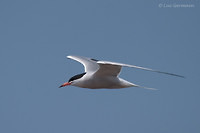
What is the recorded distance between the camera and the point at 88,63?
301 inches

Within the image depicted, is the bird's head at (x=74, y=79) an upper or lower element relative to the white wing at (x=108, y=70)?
lower

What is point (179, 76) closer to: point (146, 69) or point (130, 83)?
point (146, 69)

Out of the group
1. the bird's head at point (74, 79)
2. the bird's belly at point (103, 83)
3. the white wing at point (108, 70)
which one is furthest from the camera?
the bird's head at point (74, 79)

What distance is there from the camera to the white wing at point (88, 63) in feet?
24.1

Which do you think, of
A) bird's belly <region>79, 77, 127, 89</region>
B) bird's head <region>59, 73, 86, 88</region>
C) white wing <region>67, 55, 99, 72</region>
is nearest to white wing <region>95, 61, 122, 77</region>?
bird's belly <region>79, 77, 127, 89</region>

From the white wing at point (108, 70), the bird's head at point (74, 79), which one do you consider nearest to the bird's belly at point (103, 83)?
the white wing at point (108, 70)

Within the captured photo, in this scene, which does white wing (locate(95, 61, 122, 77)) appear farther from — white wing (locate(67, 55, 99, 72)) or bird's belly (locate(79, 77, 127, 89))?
white wing (locate(67, 55, 99, 72))

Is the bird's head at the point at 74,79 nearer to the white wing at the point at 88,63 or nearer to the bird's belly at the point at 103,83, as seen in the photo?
the bird's belly at the point at 103,83

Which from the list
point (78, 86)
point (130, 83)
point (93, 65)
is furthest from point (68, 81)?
point (130, 83)

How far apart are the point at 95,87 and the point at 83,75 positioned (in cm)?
42

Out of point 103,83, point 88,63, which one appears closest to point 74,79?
point 103,83

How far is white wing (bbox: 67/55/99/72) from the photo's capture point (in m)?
7.34

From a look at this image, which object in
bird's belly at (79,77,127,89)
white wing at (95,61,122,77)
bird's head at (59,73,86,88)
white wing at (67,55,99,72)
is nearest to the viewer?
white wing at (95,61,122,77)

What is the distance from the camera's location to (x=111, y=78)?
6.50 meters
